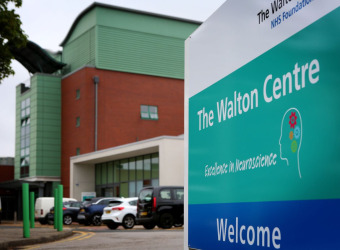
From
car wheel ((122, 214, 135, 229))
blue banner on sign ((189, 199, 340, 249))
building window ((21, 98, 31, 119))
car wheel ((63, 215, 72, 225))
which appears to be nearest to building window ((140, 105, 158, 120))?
building window ((21, 98, 31, 119))

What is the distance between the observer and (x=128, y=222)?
24.1 metres

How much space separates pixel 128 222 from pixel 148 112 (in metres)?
28.4

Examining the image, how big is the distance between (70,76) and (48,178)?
9.41m

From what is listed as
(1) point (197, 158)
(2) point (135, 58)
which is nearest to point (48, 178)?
(2) point (135, 58)

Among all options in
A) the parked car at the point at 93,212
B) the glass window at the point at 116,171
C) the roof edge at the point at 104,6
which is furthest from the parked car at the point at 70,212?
the roof edge at the point at 104,6

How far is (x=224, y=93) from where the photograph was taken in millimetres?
3756

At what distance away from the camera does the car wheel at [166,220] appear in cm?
2181

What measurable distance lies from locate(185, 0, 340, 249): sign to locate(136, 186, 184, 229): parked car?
17700 mm

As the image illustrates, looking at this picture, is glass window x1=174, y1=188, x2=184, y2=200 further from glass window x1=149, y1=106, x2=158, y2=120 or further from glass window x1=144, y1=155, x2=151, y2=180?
glass window x1=149, y1=106, x2=158, y2=120

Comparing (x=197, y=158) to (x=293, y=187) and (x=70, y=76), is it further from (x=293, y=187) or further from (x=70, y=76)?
(x=70, y=76)

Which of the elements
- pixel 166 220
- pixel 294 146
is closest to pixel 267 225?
pixel 294 146

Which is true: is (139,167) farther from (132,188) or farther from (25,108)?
(25,108)

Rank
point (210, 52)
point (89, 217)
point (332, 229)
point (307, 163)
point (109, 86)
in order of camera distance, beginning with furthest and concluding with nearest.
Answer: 1. point (109, 86)
2. point (89, 217)
3. point (210, 52)
4. point (307, 163)
5. point (332, 229)

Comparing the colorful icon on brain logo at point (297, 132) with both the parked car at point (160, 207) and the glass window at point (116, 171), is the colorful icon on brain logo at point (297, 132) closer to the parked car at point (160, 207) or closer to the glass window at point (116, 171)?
the parked car at point (160, 207)
